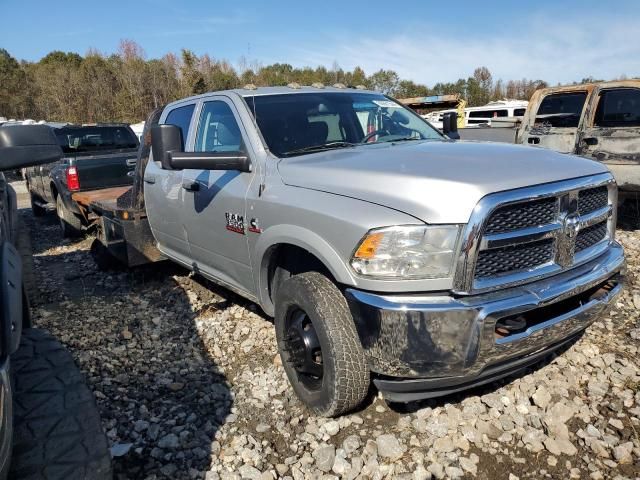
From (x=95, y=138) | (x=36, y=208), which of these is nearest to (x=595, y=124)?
(x=95, y=138)

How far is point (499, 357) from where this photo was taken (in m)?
2.30

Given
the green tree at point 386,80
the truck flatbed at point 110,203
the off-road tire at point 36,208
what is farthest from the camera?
the green tree at point 386,80

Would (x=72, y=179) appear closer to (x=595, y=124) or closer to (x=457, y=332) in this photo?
(x=457, y=332)

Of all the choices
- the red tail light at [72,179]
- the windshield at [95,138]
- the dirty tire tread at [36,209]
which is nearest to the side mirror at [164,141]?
the red tail light at [72,179]

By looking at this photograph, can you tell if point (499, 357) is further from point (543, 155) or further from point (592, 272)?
point (543, 155)

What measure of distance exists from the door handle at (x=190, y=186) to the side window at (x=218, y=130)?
0.30 metres

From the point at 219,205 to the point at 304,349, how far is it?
1286mm

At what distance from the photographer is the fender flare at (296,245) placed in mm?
2457

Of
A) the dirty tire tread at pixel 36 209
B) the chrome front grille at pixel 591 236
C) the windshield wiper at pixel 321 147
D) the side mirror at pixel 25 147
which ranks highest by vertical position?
the side mirror at pixel 25 147

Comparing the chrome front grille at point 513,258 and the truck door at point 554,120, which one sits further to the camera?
the truck door at point 554,120

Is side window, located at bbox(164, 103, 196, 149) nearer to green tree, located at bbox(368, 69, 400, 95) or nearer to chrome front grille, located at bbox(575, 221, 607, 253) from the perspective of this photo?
chrome front grille, located at bbox(575, 221, 607, 253)

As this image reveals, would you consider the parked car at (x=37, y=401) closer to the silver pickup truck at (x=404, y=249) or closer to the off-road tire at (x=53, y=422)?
the off-road tire at (x=53, y=422)

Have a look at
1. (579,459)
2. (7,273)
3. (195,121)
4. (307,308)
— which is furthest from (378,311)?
(195,121)

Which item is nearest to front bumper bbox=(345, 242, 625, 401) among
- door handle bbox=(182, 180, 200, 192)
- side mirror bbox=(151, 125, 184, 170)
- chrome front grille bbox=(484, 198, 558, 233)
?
chrome front grille bbox=(484, 198, 558, 233)
